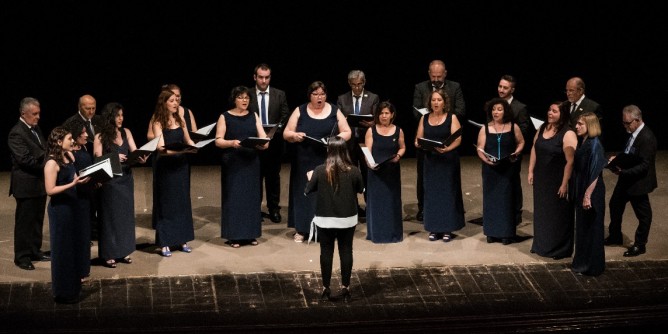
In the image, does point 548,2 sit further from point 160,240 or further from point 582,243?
point 160,240

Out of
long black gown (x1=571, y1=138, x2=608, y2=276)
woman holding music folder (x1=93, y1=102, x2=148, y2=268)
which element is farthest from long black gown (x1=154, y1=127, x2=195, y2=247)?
long black gown (x1=571, y1=138, x2=608, y2=276)

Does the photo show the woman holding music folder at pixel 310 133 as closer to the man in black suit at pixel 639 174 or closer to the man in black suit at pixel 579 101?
the man in black suit at pixel 579 101

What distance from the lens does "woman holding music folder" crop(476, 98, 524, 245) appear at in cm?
881

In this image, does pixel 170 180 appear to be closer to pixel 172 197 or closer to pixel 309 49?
pixel 172 197

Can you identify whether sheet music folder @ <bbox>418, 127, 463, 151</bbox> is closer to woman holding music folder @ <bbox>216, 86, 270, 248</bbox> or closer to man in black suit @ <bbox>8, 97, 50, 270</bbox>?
woman holding music folder @ <bbox>216, 86, 270, 248</bbox>

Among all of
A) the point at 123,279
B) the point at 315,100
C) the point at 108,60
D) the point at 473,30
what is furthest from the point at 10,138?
the point at 473,30

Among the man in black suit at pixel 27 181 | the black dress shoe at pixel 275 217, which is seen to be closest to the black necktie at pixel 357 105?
the black dress shoe at pixel 275 217

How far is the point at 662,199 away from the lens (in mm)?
10344

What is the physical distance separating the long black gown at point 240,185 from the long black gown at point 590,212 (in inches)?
105

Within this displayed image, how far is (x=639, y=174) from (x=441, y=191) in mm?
1668

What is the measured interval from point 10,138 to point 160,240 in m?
1.45

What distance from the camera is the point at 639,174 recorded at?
27.6 feet

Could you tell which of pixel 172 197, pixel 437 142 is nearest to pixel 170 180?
pixel 172 197

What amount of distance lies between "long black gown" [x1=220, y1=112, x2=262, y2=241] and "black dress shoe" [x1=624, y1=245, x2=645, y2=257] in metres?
3.07
